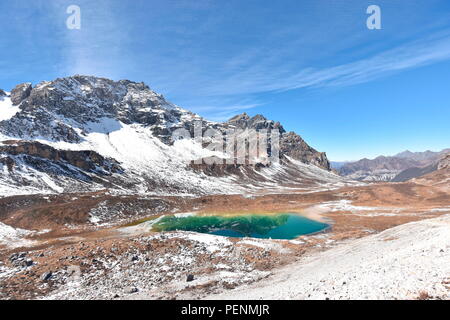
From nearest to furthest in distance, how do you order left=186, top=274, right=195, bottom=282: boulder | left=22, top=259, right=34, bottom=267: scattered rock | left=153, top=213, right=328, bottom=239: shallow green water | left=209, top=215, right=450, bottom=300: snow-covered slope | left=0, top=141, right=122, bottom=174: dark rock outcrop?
1. left=209, top=215, right=450, bottom=300: snow-covered slope
2. left=186, top=274, right=195, bottom=282: boulder
3. left=22, top=259, right=34, bottom=267: scattered rock
4. left=153, top=213, right=328, bottom=239: shallow green water
5. left=0, top=141, right=122, bottom=174: dark rock outcrop

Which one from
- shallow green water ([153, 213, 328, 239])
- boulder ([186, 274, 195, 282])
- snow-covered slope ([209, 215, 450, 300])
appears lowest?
shallow green water ([153, 213, 328, 239])

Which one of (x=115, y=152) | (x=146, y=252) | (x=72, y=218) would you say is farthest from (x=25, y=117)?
(x=146, y=252)

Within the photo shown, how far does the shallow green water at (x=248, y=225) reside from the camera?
5409cm

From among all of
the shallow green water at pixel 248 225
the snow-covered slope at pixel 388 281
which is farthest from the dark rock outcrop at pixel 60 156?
the snow-covered slope at pixel 388 281

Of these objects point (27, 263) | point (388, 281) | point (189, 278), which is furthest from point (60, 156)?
point (388, 281)

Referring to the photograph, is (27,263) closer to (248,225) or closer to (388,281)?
(388,281)

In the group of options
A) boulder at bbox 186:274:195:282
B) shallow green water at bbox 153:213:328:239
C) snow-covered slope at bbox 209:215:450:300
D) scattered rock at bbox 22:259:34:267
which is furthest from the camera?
shallow green water at bbox 153:213:328:239

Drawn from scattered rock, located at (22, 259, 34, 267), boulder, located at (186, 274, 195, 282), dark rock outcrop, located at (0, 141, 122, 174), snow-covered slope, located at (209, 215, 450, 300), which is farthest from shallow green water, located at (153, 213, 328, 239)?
dark rock outcrop, located at (0, 141, 122, 174)

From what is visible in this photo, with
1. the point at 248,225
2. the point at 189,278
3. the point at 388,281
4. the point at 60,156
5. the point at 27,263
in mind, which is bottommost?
the point at 248,225

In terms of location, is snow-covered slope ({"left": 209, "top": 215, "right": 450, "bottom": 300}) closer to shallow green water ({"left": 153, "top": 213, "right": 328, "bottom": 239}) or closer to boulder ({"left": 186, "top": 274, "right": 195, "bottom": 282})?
boulder ({"left": 186, "top": 274, "right": 195, "bottom": 282})

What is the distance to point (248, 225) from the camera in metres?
62.9

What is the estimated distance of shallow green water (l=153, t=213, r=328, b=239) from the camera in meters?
54.1

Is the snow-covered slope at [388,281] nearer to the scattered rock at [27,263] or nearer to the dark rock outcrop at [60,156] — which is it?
the scattered rock at [27,263]

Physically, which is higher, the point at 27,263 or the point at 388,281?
the point at 388,281
